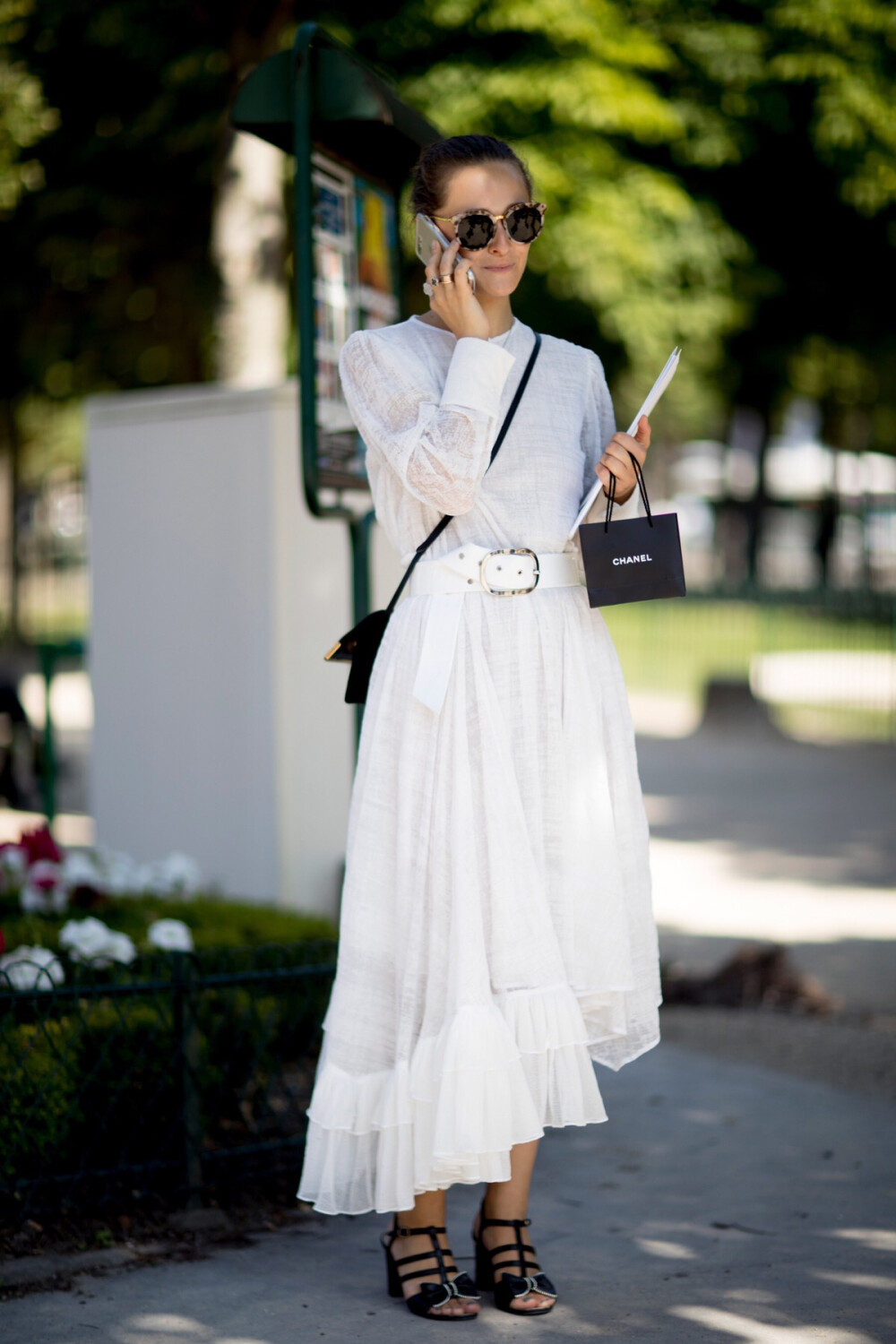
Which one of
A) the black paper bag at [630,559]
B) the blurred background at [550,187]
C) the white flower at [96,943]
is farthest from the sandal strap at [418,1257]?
the blurred background at [550,187]

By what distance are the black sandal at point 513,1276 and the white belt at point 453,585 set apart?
1003mm

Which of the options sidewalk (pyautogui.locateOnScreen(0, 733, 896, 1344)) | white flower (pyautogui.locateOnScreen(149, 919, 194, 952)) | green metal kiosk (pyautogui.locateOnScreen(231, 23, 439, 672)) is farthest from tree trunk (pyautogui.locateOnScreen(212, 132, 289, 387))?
white flower (pyautogui.locateOnScreen(149, 919, 194, 952))

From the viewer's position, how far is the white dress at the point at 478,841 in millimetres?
2746

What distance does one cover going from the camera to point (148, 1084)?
Answer: 3.57 metres

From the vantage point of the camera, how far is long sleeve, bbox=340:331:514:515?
2721 millimetres

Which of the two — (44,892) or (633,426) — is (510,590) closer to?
(633,426)

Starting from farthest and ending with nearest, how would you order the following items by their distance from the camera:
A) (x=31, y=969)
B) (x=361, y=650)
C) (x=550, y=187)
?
(x=550, y=187), (x=31, y=969), (x=361, y=650)

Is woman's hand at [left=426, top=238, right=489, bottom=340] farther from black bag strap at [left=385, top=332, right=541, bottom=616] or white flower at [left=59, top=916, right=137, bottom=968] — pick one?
white flower at [left=59, top=916, right=137, bottom=968]

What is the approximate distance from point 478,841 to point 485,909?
124 mm

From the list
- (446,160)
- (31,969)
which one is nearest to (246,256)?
(31,969)

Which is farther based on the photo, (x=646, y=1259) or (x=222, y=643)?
(x=222, y=643)

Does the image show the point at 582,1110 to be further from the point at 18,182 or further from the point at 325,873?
the point at 18,182

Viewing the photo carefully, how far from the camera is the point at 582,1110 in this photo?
2.79 meters

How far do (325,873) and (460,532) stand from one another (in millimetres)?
2602
